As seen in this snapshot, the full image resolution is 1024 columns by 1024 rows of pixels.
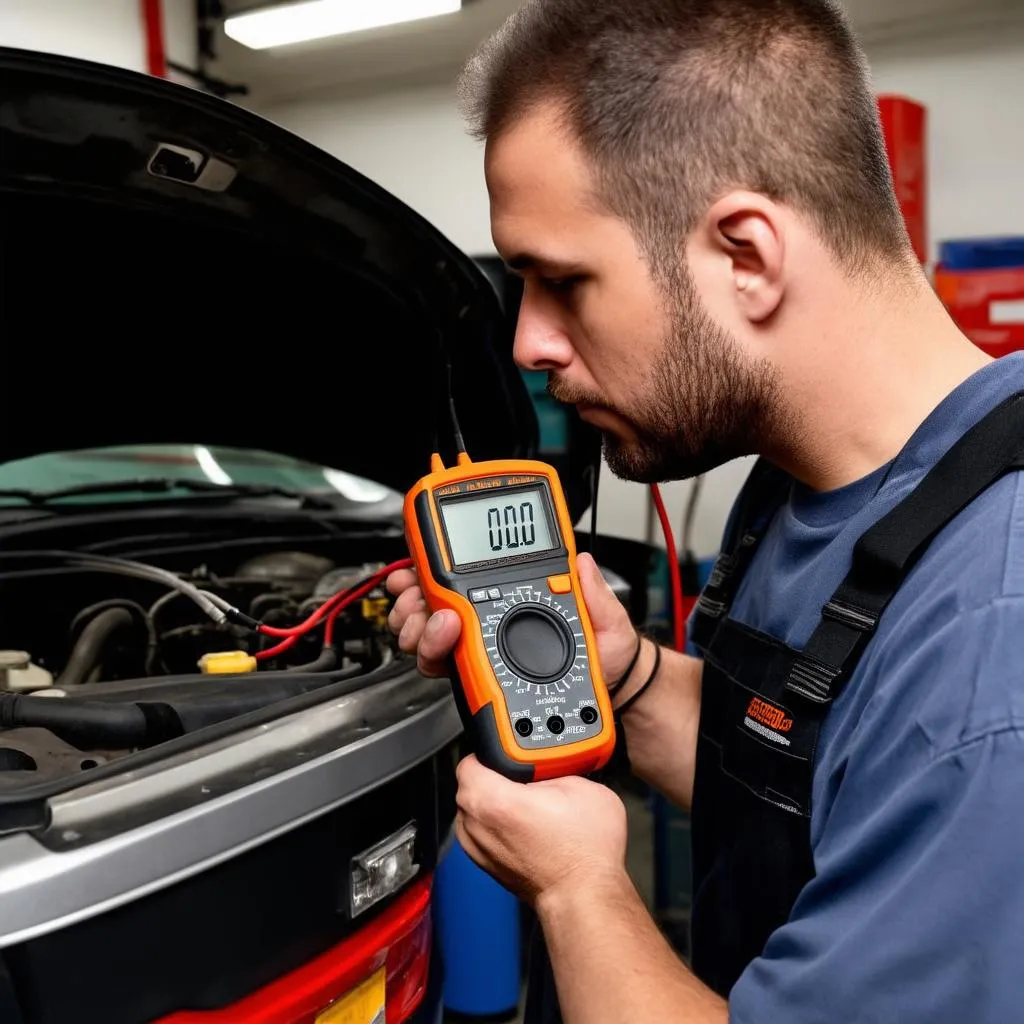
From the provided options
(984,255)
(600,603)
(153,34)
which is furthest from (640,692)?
(153,34)

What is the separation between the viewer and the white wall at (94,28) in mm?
4008

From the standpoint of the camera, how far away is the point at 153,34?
4.62m

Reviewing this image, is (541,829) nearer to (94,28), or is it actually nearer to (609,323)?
(609,323)

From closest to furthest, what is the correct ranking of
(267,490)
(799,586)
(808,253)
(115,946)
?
1. (115,946)
2. (808,253)
3. (799,586)
4. (267,490)

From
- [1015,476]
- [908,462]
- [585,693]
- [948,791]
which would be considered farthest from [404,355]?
[948,791]

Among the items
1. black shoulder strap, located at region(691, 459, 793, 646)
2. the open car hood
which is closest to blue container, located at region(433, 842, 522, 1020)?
the open car hood

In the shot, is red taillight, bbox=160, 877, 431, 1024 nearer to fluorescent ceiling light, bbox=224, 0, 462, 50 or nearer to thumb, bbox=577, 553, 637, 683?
thumb, bbox=577, 553, 637, 683

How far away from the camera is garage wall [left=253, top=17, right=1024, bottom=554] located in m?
3.81

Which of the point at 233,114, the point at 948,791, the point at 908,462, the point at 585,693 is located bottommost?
the point at 585,693

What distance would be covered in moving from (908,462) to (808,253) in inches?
8.4

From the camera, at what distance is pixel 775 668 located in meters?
1.00

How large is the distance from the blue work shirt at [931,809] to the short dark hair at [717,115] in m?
0.22

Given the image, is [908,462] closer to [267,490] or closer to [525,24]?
[525,24]

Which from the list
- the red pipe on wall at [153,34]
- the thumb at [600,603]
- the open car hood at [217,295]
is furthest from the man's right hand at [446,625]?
the red pipe on wall at [153,34]
